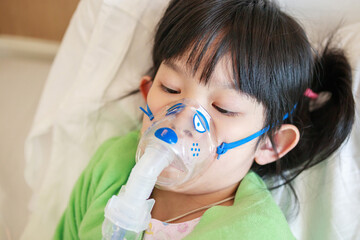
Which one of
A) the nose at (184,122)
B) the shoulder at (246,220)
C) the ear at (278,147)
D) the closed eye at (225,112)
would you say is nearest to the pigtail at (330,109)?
the ear at (278,147)

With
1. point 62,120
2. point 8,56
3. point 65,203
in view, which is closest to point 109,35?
point 62,120

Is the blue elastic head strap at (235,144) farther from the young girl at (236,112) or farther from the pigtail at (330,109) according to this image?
the pigtail at (330,109)

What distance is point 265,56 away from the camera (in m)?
0.93

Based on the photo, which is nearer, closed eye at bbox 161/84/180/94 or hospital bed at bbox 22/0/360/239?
closed eye at bbox 161/84/180/94

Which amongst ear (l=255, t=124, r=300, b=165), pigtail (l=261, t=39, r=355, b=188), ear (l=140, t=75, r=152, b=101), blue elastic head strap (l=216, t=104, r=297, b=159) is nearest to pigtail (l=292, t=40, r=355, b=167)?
pigtail (l=261, t=39, r=355, b=188)

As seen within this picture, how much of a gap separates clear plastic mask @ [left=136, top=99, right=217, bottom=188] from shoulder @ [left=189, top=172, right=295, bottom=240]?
0.42 feet

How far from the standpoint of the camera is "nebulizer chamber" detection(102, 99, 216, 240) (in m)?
0.74

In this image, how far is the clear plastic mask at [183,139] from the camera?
84cm

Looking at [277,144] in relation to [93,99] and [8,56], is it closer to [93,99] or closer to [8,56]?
[93,99]

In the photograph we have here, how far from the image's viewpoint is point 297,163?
1172 millimetres

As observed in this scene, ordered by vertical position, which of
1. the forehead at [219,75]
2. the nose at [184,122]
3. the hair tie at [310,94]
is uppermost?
the forehead at [219,75]

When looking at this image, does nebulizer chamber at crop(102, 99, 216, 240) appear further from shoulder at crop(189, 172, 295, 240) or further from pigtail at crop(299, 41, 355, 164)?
pigtail at crop(299, 41, 355, 164)

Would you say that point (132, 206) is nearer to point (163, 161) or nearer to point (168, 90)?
point (163, 161)

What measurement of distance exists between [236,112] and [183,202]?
31 cm
